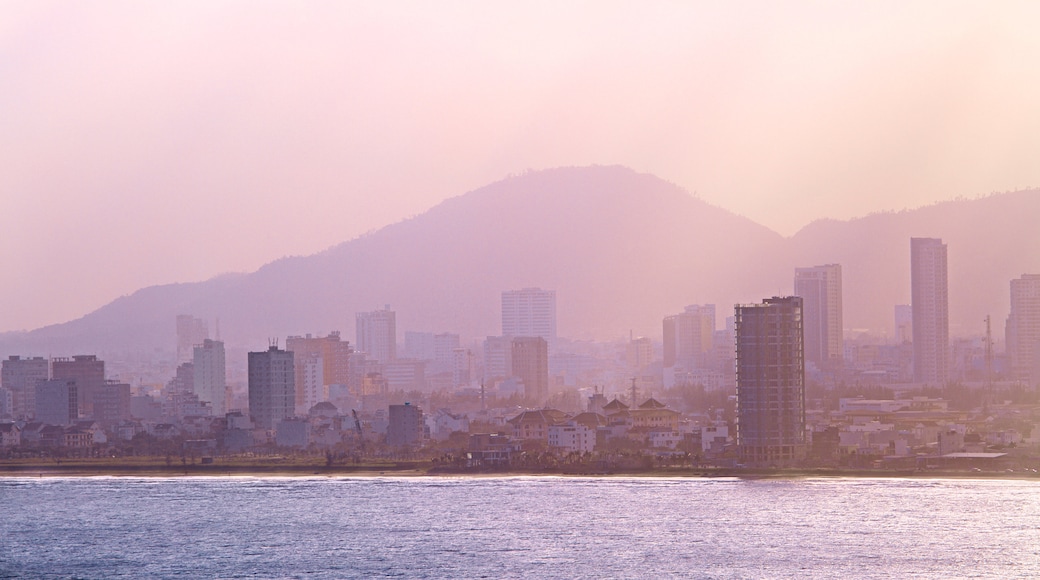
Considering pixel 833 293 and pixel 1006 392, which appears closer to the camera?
pixel 1006 392

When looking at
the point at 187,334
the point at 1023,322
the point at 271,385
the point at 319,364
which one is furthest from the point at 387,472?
the point at 187,334

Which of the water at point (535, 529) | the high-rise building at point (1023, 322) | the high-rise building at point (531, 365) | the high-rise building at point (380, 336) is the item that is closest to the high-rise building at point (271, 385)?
the high-rise building at point (531, 365)

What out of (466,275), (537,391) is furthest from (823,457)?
(466,275)

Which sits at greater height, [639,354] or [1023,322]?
[1023,322]

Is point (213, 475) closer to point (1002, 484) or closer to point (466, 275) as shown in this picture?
point (1002, 484)

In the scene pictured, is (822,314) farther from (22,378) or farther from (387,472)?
(387,472)

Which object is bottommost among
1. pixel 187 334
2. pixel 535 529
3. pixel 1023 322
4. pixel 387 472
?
pixel 535 529
